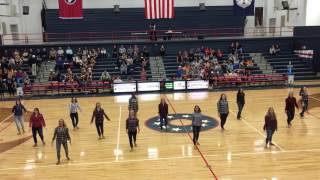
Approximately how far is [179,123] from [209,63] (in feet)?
40.7

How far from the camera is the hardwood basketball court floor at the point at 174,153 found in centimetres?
1127

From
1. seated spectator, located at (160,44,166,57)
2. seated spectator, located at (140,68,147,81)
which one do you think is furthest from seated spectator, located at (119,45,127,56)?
seated spectator, located at (140,68,147,81)

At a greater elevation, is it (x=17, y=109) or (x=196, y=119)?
(x=17, y=109)

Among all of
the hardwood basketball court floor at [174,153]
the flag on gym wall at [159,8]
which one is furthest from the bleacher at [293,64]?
the hardwood basketball court floor at [174,153]

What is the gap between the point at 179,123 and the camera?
17234 mm

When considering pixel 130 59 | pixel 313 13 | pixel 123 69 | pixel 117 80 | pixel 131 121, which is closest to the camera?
pixel 131 121

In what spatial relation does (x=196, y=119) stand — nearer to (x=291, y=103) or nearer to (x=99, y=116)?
(x=99, y=116)

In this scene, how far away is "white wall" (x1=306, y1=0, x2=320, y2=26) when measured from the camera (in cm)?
3222

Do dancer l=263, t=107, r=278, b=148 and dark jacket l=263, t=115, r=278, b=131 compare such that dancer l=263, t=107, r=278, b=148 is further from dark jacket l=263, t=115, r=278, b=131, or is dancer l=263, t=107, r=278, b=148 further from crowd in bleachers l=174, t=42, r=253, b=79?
crowd in bleachers l=174, t=42, r=253, b=79

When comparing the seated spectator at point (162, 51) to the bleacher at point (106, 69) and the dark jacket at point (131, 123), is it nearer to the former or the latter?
the bleacher at point (106, 69)

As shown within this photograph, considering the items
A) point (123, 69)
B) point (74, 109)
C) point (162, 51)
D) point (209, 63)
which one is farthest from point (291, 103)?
point (162, 51)

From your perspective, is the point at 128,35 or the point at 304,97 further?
the point at 128,35

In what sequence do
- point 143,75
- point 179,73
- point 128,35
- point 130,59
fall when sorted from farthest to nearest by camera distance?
point 128,35 < point 130,59 < point 179,73 < point 143,75

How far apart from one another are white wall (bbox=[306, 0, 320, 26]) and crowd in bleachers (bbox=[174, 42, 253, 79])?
6601 mm
